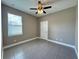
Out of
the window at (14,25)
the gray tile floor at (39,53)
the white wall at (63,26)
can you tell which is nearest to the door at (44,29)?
the white wall at (63,26)

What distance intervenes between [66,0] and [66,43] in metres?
3.15

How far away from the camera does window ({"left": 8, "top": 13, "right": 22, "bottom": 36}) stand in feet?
16.7

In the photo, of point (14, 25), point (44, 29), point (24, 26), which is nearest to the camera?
point (14, 25)

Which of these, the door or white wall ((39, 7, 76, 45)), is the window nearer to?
the door

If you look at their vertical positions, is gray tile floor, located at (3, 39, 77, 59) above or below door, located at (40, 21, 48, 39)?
below

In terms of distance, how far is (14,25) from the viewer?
555 cm

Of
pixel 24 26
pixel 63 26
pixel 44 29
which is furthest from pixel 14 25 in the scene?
pixel 63 26

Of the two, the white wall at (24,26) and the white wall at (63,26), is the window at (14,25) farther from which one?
the white wall at (63,26)

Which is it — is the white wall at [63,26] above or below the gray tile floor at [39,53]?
above

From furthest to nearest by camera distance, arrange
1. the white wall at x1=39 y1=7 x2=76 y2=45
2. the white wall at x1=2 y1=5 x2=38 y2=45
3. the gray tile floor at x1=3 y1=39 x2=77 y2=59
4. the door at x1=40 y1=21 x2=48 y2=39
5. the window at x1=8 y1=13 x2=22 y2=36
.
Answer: the door at x1=40 y1=21 x2=48 y2=39, the white wall at x1=39 y1=7 x2=76 y2=45, the window at x1=8 y1=13 x2=22 y2=36, the white wall at x1=2 y1=5 x2=38 y2=45, the gray tile floor at x1=3 y1=39 x2=77 y2=59

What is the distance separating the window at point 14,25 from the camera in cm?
508

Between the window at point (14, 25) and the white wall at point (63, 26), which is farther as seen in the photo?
the white wall at point (63, 26)

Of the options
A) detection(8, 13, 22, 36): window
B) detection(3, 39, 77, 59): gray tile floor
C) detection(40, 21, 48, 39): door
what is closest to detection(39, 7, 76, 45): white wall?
detection(40, 21, 48, 39): door

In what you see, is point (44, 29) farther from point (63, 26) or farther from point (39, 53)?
point (39, 53)
